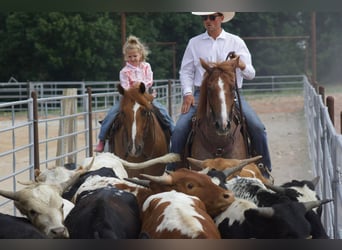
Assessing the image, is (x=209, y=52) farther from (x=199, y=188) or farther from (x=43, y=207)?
(x=43, y=207)

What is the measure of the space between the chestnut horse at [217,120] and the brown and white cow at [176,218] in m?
1.38

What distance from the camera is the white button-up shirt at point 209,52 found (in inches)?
206

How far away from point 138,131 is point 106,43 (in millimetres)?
14597

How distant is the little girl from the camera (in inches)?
245

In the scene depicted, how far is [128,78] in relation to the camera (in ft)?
20.9

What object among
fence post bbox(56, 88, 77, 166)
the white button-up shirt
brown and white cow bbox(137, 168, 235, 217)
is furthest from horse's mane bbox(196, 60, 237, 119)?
fence post bbox(56, 88, 77, 166)

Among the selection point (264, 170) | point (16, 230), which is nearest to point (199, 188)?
point (16, 230)

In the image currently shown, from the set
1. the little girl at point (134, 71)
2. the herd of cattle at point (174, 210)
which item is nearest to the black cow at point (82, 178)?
the herd of cattle at point (174, 210)

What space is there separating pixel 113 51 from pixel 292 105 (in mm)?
7226

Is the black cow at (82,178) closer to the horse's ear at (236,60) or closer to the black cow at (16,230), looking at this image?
the horse's ear at (236,60)

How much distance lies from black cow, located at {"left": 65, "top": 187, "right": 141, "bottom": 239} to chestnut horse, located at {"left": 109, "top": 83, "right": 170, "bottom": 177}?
1.97 metres

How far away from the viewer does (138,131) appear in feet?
18.8

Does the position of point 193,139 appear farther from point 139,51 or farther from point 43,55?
point 43,55

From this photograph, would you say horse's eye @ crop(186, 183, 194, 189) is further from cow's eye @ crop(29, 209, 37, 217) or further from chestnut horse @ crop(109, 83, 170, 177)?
chestnut horse @ crop(109, 83, 170, 177)
